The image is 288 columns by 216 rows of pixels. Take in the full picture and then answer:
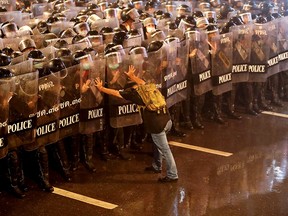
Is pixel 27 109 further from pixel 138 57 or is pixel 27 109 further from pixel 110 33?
pixel 110 33

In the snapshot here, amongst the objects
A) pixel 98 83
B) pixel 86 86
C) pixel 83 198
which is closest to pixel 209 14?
pixel 98 83

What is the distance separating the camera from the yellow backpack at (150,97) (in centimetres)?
1060

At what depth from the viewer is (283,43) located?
50.2 feet

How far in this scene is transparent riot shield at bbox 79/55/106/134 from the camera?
11.2 meters

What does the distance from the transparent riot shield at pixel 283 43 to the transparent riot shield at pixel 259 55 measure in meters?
0.54

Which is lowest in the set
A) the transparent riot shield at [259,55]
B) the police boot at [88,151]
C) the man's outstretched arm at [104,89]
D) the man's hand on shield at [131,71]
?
the police boot at [88,151]

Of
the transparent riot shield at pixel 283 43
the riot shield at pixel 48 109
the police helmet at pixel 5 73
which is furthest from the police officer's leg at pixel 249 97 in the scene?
the police helmet at pixel 5 73

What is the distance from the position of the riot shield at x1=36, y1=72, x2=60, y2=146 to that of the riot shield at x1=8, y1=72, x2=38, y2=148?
0.16 m

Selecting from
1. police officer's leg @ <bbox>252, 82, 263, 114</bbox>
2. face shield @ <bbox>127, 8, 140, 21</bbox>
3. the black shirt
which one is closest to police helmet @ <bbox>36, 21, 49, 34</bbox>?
face shield @ <bbox>127, 8, 140, 21</bbox>

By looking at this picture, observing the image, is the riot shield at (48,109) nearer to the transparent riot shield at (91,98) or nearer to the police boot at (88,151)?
the transparent riot shield at (91,98)

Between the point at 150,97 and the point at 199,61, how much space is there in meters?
3.22

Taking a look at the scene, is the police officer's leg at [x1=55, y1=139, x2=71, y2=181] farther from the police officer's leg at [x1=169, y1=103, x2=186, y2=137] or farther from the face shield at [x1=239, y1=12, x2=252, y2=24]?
the face shield at [x1=239, y1=12, x2=252, y2=24]

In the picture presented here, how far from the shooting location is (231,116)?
47.6 ft

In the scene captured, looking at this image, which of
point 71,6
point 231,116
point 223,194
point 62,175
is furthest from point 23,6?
point 223,194
